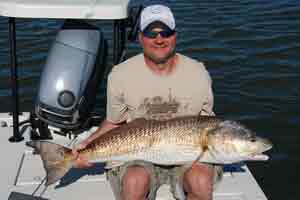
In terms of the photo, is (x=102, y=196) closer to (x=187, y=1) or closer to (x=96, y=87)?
(x=96, y=87)

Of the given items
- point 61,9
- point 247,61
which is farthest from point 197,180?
point 247,61

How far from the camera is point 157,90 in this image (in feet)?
12.8

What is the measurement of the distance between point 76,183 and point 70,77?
0.94 m

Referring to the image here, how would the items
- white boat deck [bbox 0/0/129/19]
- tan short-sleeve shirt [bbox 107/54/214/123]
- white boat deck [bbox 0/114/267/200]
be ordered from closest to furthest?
tan short-sleeve shirt [bbox 107/54/214/123] → white boat deck [bbox 0/114/267/200] → white boat deck [bbox 0/0/129/19]

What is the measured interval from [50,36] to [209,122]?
22.9ft

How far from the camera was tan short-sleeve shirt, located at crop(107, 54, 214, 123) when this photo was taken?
3.90m

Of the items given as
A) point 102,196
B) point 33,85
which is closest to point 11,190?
point 102,196

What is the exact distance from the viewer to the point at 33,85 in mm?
8289

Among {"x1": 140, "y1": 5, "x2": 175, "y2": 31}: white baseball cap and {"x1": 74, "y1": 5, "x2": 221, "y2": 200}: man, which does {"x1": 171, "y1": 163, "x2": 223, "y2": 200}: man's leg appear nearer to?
{"x1": 74, "y1": 5, "x2": 221, "y2": 200}: man

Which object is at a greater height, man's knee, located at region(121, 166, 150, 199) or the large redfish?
the large redfish

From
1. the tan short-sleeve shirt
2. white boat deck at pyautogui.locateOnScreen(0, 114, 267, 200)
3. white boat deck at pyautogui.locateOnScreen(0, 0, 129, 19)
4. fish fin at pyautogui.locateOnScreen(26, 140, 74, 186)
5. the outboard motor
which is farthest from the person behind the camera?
the outboard motor

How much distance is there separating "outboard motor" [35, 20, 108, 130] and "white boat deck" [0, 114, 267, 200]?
40 cm

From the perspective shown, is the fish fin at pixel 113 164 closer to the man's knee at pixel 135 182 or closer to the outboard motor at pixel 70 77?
the man's knee at pixel 135 182

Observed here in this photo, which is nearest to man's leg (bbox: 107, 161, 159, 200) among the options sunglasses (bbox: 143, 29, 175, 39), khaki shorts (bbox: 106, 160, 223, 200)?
khaki shorts (bbox: 106, 160, 223, 200)
